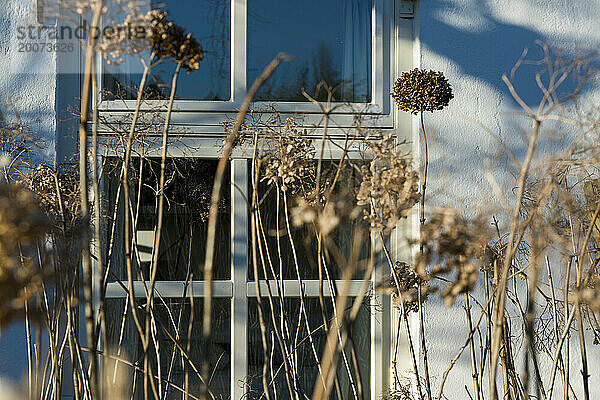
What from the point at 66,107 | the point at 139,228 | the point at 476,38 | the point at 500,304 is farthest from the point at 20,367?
the point at 476,38

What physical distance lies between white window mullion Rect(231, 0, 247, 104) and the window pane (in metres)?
0.03

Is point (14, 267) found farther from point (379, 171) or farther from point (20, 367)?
point (20, 367)

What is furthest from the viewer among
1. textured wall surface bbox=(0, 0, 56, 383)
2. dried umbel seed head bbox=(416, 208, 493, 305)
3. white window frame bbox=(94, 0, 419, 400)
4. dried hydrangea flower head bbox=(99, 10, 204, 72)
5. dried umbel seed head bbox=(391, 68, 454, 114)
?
white window frame bbox=(94, 0, 419, 400)

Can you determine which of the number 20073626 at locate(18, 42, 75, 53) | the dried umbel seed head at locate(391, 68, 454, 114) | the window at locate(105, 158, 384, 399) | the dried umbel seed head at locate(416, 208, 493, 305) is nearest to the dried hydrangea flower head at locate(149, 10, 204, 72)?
the dried umbel seed head at locate(416, 208, 493, 305)

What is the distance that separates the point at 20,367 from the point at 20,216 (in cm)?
178

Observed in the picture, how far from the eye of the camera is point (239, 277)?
2.34 metres

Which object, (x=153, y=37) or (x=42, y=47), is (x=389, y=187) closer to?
(x=153, y=37)

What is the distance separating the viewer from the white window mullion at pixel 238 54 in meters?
2.34

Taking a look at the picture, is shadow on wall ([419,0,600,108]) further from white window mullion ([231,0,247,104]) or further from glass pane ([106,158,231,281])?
glass pane ([106,158,231,281])

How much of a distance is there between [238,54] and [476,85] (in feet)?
2.95

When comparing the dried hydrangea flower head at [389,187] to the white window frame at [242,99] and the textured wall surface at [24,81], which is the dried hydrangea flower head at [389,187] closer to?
the white window frame at [242,99]

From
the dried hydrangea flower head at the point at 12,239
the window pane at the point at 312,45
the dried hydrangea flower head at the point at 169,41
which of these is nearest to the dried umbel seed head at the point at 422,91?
the window pane at the point at 312,45

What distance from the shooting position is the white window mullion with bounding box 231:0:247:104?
92.1 inches

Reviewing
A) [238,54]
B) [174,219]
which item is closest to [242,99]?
[238,54]
